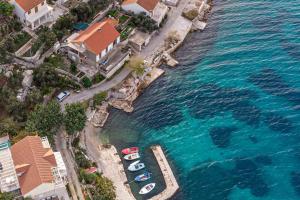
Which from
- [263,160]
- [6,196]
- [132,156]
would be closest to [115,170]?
[132,156]

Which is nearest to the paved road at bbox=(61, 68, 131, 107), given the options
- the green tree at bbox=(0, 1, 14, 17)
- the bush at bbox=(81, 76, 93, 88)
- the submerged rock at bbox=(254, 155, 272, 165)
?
the bush at bbox=(81, 76, 93, 88)

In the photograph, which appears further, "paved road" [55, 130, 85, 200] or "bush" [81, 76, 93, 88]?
"bush" [81, 76, 93, 88]

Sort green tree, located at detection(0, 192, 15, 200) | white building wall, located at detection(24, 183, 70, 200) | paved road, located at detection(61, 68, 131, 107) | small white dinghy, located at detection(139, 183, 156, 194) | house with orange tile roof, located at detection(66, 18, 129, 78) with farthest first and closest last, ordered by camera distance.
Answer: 1. house with orange tile roof, located at detection(66, 18, 129, 78)
2. paved road, located at detection(61, 68, 131, 107)
3. small white dinghy, located at detection(139, 183, 156, 194)
4. white building wall, located at detection(24, 183, 70, 200)
5. green tree, located at detection(0, 192, 15, 200)

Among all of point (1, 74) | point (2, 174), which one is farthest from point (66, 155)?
point (1, 74)

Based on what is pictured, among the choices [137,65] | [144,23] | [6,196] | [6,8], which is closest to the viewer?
[6,196]

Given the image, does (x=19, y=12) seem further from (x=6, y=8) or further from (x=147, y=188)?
(x=147, y=188)

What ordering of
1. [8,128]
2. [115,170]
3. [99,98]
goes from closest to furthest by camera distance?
[8,128], [115,170], [99,98]

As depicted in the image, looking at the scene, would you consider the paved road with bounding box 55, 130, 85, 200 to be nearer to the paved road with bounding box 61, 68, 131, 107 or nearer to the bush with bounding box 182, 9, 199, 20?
the paved road with bounding box 61, 68, 131, 107

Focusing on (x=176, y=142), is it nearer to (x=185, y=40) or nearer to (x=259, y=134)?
(x=259, y=134)

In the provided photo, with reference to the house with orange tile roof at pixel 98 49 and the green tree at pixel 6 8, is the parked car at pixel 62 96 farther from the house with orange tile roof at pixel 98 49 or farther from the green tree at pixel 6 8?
the green tree at pixel 6 8
